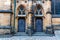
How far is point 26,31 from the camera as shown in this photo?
22.4 ft

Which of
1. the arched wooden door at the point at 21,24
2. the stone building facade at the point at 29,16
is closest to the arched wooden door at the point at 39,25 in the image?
the stone building facade at the point at 29,16

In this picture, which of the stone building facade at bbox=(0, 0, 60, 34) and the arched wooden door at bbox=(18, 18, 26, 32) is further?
the arched wooden door at bbox=(18, 18, 26, 32)

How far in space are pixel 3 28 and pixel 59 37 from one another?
2530 millimetres

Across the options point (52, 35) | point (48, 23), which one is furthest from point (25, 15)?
point (52, 35)

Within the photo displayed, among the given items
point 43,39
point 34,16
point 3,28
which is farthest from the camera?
point 34,16

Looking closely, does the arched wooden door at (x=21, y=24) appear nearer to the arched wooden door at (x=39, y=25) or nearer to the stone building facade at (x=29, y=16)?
the stone building facade at (x=29, y=16)

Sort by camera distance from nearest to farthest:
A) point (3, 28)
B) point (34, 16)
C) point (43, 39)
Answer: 1. point (43, 39)
2. point (3, 28)
3. point (34, 16)

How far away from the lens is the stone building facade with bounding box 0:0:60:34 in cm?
662

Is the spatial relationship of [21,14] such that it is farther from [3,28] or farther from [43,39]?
[43,39]

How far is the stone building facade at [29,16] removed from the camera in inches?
261

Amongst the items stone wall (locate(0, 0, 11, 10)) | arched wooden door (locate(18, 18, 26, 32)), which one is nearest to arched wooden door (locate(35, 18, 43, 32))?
arched wooden door (locate(18, 18, 26, 32))

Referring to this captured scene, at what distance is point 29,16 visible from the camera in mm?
6742

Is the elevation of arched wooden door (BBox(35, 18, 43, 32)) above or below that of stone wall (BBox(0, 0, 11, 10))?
below

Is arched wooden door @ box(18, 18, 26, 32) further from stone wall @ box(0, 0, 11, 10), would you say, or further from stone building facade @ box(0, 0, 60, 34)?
stone wall @ box(0, 0, 11, 10)
